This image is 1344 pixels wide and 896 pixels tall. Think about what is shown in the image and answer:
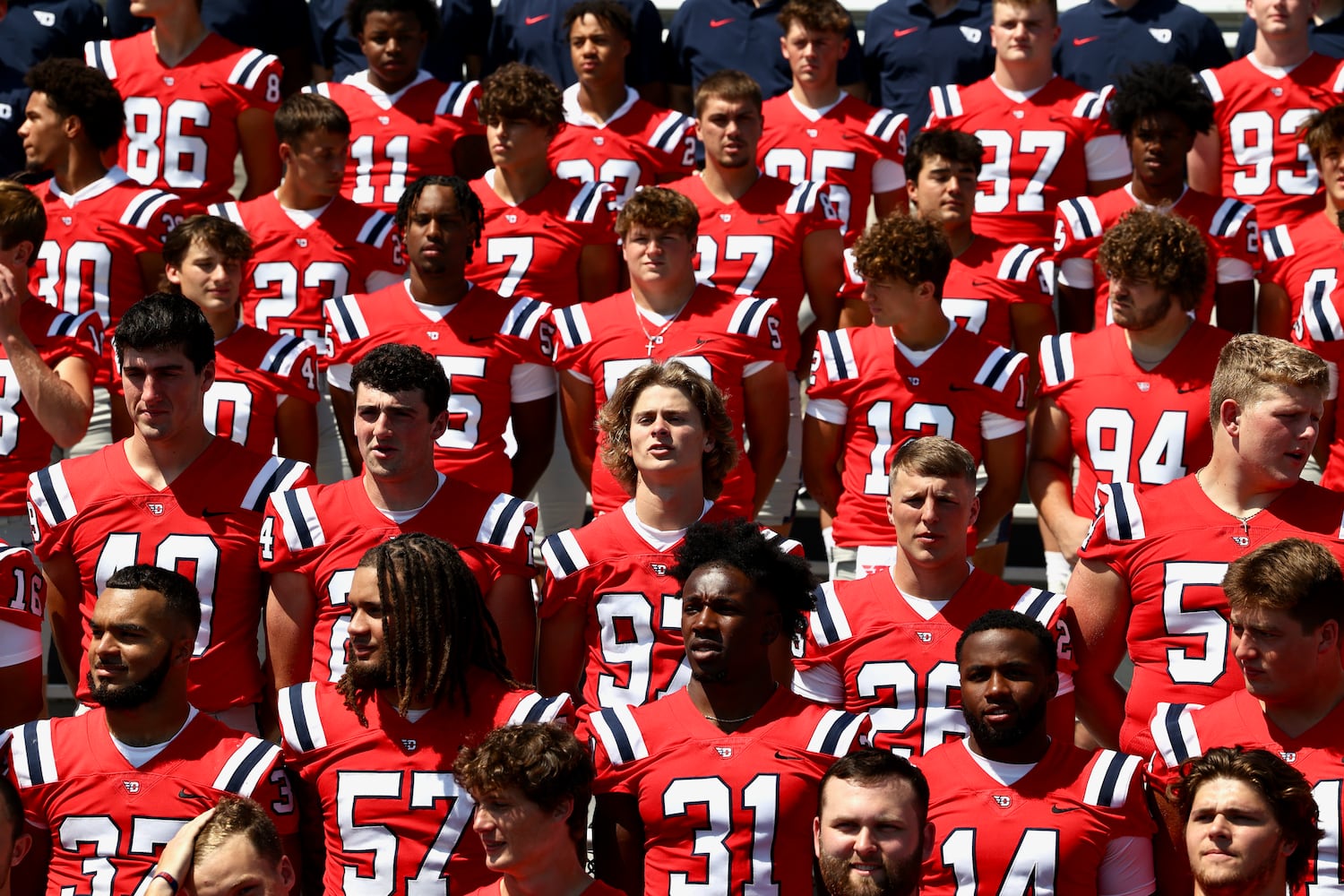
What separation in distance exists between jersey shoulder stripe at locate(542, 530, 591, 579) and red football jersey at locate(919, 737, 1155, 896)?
41.6 inches

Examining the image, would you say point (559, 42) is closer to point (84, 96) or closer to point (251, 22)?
point (251, 22)

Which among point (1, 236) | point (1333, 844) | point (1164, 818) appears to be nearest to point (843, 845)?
point (1164, 818)

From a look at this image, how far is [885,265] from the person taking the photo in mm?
5371

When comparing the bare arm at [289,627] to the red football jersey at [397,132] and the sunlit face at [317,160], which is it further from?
the red football jersey at [397,132]

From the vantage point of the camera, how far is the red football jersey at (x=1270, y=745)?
12.6 feet

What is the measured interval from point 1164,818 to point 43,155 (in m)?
4.32

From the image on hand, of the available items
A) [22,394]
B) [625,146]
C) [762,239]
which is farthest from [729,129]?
[22,394]

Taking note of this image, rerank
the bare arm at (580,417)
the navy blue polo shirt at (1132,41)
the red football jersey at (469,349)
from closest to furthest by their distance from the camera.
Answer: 1. the red football jersey at (469,349)
2. the bare arm at (580,417)
3. the navy blue polo shirt at (1132,41)

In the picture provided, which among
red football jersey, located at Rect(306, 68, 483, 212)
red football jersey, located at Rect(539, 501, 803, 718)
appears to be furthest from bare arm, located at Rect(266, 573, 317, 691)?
red football jersey, located at Rect(306, 68, 483, 212)

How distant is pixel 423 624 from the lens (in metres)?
3.96

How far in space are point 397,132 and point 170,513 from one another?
260cm

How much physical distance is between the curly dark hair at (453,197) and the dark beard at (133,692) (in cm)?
201

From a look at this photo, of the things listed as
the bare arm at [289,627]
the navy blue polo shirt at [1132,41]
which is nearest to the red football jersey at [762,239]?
the navy blue polo shirt at [1132,41]

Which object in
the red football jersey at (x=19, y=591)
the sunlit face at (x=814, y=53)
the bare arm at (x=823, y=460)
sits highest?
the sunlit face at (x=814, y=53)
